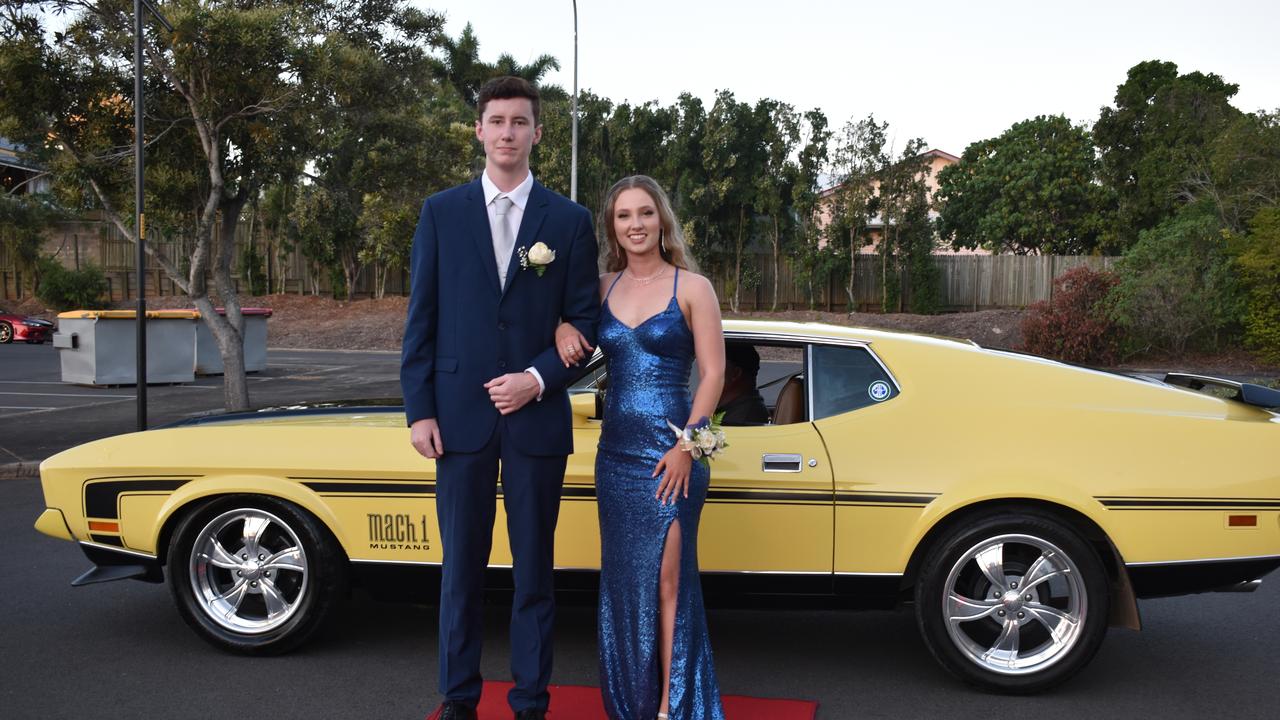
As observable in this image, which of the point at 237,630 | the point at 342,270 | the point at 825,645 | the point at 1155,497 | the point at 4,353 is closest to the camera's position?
the point at 1155,497

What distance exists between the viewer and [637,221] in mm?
3330

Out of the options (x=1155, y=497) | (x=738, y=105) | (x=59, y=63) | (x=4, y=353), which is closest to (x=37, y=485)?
(x=59, y=63)

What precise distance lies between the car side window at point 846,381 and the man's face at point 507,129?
4.94 feet

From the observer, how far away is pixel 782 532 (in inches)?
153

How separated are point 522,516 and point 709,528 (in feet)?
2.99

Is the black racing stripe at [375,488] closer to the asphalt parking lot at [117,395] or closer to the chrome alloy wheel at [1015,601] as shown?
the chrome alloy wheel at [1015,601]

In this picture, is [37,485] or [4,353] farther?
[4,353]

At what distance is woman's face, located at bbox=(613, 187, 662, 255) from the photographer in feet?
10.9

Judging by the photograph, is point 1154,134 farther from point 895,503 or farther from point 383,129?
point 895,503

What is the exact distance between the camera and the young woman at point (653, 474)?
331cm

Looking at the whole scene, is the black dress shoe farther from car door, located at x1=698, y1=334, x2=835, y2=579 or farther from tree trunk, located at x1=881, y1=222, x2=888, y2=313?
tree trunk, located at x1=881, y1=222, x2=888, y2=313

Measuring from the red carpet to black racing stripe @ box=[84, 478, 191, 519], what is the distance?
1545 millimetres

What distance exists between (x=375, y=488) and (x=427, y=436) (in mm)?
1004

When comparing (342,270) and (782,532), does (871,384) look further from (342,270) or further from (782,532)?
(342,270)
